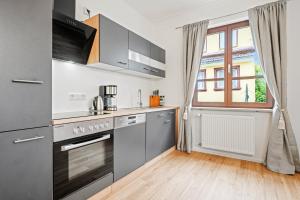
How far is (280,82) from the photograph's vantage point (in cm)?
225

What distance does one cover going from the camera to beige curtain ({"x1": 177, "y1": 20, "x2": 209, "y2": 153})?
2.90m

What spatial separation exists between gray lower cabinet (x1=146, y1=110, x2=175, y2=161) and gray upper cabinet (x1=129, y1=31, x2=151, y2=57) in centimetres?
102

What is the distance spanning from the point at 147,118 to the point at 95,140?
3.07 ft

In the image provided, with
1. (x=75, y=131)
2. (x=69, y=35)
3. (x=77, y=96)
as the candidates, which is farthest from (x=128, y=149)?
(x=69, y=35)

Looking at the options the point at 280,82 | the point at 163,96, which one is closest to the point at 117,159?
the point at 163,96

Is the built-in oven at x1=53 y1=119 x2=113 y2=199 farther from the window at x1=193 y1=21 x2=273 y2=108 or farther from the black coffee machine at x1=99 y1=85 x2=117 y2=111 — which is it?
the window at x1=193 y1=21 x2=273 y2=108

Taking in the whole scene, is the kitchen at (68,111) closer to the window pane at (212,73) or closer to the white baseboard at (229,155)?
the white baseboard at (229,155)

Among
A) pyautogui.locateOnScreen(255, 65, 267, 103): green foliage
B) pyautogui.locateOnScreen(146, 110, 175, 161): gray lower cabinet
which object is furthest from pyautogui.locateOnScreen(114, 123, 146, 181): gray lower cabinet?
pyautogui.locateOnScreen(255, 65, 267, 103): green foliage

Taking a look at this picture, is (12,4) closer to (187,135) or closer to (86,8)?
(86,8)

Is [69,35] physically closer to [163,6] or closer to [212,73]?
[163,6]

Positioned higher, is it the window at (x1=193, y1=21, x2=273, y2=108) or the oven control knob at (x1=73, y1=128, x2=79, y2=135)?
the window at (x1=193, y1=21, x2=273, y2=108)

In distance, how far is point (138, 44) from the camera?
2.52m

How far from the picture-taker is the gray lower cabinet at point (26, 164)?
38.4 inches

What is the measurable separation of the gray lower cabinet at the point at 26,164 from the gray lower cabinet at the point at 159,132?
1.35m
